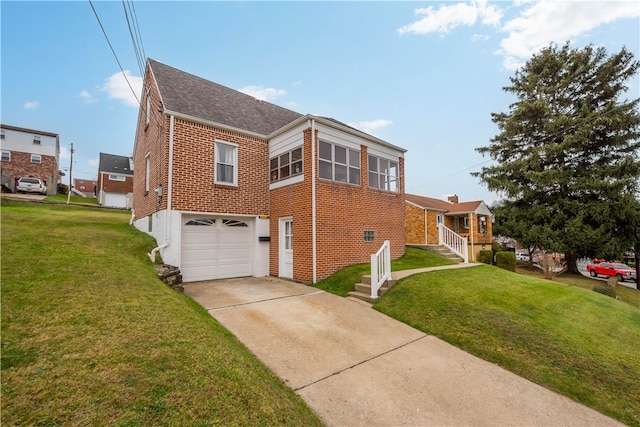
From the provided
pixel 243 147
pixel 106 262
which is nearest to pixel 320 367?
pixel 106 262

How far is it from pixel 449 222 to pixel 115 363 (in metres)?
23.1

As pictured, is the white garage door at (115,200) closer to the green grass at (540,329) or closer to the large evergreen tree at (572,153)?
the green grass at (540,329)

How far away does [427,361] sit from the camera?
442 cm

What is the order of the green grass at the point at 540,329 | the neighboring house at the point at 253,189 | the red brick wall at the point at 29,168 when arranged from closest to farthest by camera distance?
the green grass at the point at 540,329
the neighboring house at the point at 253,189
the red brick wall at the point at 29,168

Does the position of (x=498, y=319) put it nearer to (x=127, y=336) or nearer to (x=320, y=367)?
(x=320, y=367)

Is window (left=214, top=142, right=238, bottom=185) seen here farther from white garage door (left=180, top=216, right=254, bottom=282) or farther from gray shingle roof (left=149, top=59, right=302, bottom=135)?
white garage door (left=180, top=216, right=254, bottom=282)

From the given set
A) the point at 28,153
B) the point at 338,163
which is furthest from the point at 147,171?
the point at 28,153

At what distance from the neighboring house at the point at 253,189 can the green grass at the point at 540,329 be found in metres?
3.23

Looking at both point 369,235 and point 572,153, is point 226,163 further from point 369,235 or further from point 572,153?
point 572,153

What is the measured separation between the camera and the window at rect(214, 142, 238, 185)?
9820mm

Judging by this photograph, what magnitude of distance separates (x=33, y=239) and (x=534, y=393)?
10.6m

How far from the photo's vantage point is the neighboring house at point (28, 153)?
2725 cm

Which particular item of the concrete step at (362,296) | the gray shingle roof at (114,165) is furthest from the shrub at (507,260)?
the gray shingle roof at (114,165)

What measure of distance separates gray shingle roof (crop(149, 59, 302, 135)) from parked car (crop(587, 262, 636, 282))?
31.7m
